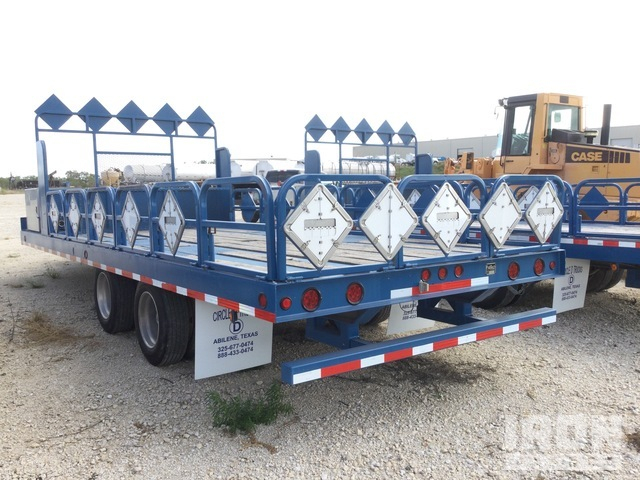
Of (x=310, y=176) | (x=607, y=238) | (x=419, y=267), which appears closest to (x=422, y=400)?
(x=419, y=267)

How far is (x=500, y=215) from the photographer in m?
4.23

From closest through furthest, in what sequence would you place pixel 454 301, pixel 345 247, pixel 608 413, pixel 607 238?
pixel 608 413
pixel 454 301
pixel 345 247
pixel 607 238

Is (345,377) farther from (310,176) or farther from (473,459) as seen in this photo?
(310,176)

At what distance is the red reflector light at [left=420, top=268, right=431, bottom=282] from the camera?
155 inches

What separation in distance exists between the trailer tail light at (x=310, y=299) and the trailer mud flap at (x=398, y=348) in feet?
1.21

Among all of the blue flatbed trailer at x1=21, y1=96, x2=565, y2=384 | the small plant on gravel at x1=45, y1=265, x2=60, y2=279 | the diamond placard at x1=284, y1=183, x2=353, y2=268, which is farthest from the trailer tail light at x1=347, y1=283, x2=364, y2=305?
the small plant on gravel at x1=45, y1=265, x2=60, y2=279

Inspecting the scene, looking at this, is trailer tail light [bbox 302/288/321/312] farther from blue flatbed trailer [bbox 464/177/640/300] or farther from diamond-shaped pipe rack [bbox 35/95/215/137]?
diamond-shaped pipe rack [bbox 35/95/215/137]

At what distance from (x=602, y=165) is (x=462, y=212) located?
711 centimetres

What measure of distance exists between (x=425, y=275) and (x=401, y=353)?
21.8 inches

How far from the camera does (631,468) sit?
342cm

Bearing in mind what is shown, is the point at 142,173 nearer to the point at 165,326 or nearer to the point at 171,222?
the point at 165,326

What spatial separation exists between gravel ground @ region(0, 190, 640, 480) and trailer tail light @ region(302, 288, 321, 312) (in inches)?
37.7

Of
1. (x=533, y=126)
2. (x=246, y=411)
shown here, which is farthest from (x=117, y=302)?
(x=533, y=126)

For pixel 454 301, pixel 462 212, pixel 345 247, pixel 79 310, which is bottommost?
pixel 79 310
